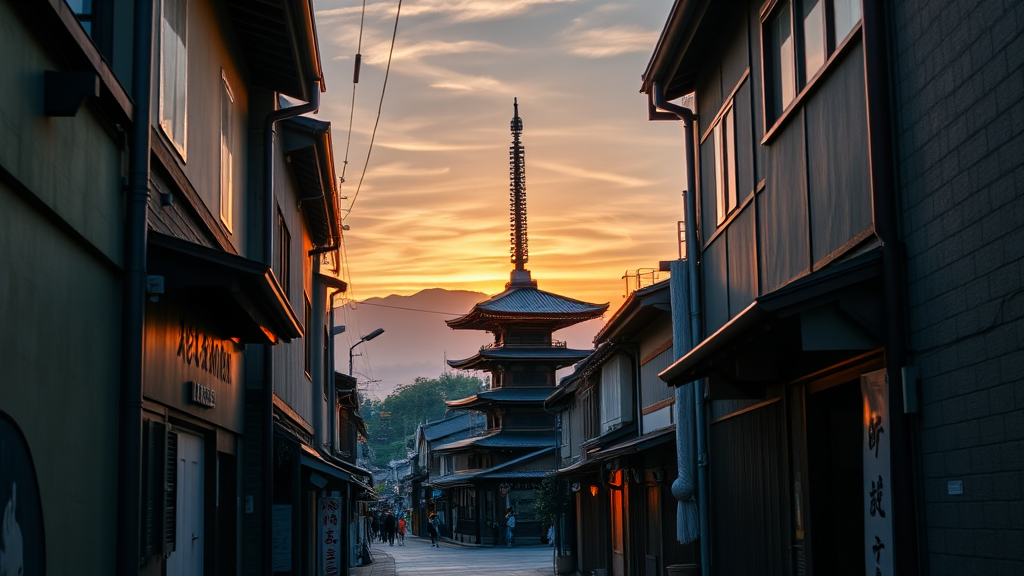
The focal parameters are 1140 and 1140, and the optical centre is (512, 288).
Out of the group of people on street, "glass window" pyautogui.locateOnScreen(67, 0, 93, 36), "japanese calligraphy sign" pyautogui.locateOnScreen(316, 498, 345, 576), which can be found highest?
"glass window" pyautogui.locateOnScreen(67, 0, 93, 36)

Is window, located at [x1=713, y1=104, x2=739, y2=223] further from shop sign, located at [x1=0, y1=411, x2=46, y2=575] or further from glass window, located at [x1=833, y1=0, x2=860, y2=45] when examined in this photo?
shop sign, located at [x1=0, y1=411, x2=46, y2=575]

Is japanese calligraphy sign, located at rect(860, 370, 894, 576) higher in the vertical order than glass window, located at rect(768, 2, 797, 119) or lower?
lower

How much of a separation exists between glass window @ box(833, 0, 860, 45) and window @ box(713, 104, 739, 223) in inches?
160

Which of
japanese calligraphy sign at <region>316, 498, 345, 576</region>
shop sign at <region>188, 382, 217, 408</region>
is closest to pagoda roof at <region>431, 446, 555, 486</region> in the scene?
japanese calligraphy sign at <region>316, 498, 345, 576</region>

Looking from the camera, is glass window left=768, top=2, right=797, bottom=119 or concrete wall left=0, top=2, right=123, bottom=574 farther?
glass window left=768, top=2, right=797, bottom=119

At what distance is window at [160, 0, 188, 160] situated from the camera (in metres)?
9.17

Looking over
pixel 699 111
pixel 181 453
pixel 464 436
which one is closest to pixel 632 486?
pixel 699 111

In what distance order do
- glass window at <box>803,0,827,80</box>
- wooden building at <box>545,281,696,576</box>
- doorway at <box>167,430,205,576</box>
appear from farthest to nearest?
wooden building at <box>545,281,696,576</box>, doorway at <box>167,430,205,576</box>, glass window at <box>803,0,827,80</box>

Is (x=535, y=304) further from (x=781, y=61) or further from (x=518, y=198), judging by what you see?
(x=781, y=61)

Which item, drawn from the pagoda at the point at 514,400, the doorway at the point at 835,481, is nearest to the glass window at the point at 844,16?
the doorway at the point at 835,481

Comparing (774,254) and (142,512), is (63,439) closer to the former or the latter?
(142,512)

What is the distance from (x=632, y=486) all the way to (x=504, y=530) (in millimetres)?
36124

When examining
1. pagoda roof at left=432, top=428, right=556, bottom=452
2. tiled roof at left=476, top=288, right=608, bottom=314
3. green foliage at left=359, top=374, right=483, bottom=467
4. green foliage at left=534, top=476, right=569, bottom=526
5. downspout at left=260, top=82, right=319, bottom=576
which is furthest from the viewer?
green foliage at left=359, top=374, right=483, bottom=467

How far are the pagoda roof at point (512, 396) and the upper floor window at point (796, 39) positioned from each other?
169 ft
